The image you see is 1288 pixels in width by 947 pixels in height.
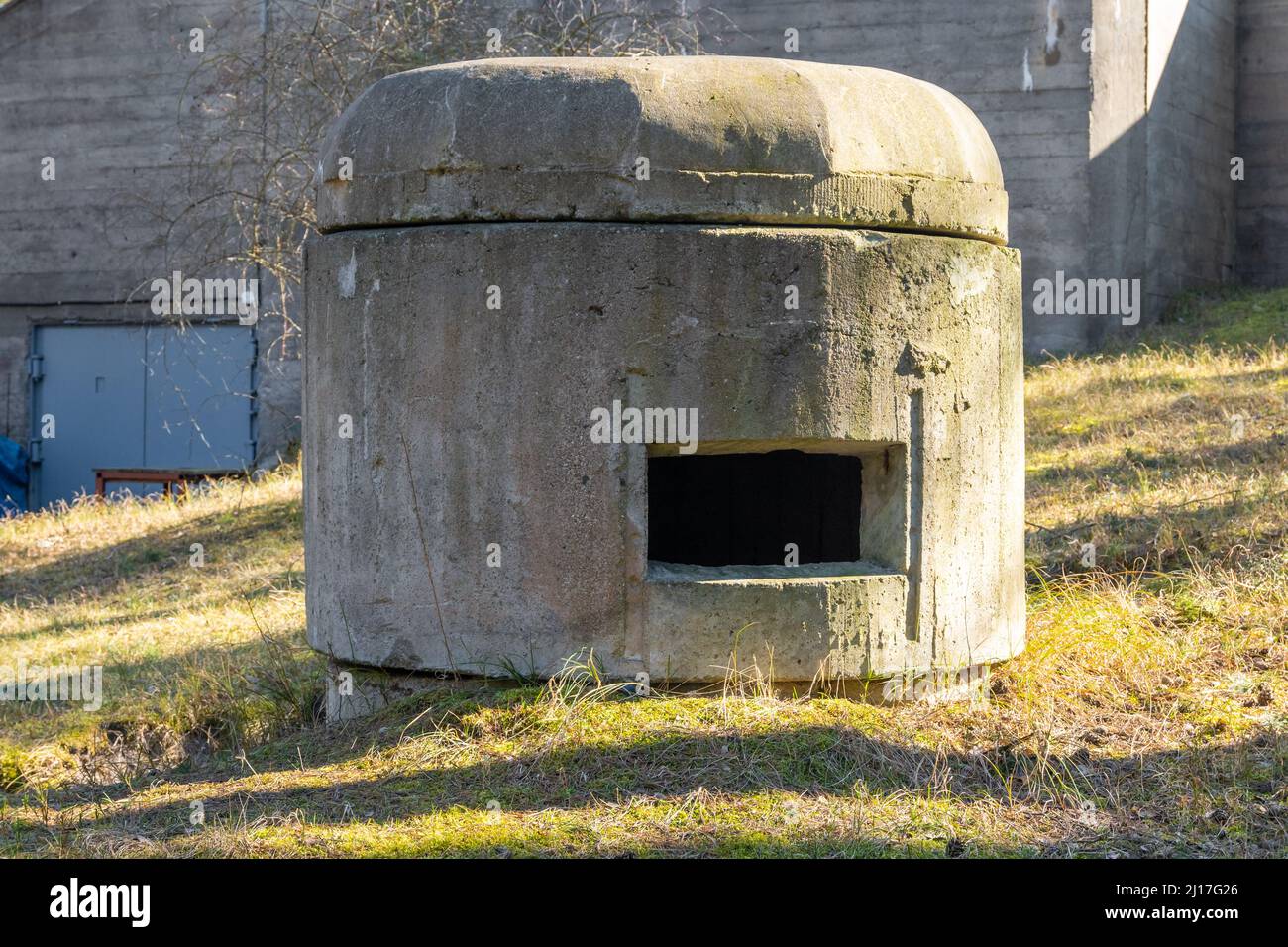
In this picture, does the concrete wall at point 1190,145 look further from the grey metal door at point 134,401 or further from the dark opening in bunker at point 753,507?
the grey metal door at point 134,401

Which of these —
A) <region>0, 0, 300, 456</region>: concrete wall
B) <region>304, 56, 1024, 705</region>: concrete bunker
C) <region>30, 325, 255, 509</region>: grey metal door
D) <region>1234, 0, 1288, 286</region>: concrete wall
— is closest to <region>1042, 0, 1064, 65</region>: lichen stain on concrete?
<region>1234, 0, 1288, 286</region>: concrete wall

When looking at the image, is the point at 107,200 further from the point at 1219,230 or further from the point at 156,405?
the point at 1219,230

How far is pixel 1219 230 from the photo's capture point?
15.0 meters

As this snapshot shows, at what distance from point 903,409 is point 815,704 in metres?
1.01

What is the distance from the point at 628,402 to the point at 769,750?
3.82 feet

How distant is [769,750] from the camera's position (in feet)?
14.4

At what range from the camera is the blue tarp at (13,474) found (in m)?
16.3

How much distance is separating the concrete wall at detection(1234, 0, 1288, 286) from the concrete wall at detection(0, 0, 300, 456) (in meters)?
10.5

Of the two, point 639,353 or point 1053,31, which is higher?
point 1053,31

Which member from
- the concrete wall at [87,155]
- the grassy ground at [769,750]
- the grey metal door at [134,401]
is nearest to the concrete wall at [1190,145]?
the grassy ground at [769,750]

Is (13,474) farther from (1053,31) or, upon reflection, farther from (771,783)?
(771,783)

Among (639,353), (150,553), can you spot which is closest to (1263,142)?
(150,553)

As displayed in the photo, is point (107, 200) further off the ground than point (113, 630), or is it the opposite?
point (107, 200)
